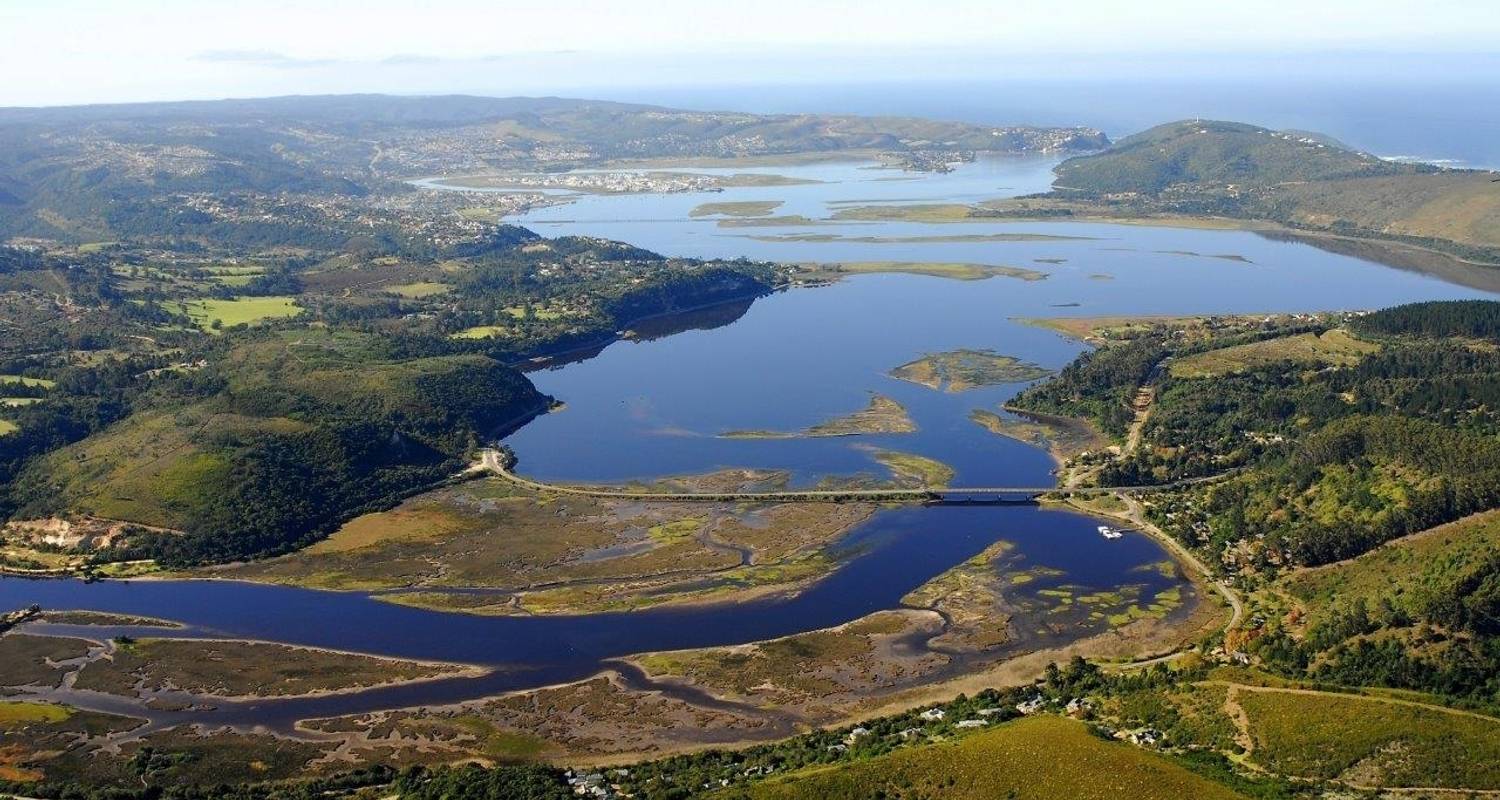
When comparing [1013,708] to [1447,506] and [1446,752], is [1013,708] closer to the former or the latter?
[1446,752]

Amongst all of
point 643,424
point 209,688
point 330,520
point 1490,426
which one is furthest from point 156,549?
point 1490,426

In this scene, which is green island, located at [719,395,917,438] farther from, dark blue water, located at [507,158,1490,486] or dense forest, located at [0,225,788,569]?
dense forest, located at [0,225,788,569]

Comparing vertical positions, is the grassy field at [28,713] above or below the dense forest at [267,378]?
below

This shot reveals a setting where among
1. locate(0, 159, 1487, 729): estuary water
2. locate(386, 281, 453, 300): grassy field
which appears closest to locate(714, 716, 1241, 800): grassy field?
locate(0, 159, 1487, 729): estuary water

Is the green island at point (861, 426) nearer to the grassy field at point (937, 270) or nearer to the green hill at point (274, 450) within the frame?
the green hill at point (274, 450)

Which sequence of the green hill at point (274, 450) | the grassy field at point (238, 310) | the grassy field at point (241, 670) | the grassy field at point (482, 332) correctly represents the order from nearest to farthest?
the grassy field at point (241, 670) → the green hill at point (274, 450) → the grassy field at point (482, 332) → the grassy field at point (238, 310)

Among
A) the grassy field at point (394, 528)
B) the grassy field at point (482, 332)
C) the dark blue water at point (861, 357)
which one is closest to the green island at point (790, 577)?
the grassy field at point (394, 528)

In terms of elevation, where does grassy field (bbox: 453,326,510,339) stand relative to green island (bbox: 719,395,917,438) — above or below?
above
